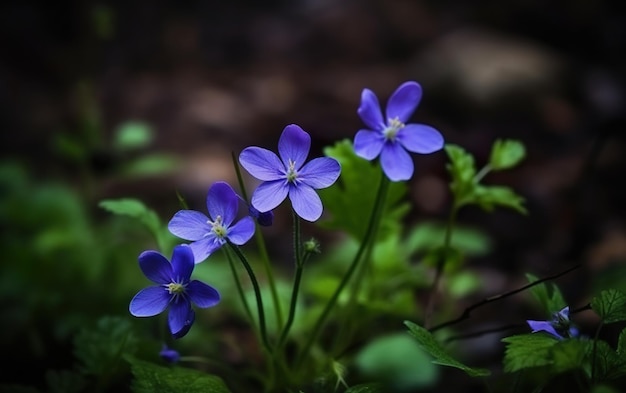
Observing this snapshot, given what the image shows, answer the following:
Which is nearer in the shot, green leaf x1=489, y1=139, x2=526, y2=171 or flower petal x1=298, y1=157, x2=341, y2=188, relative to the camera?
flower petal x1=298, y1=157, x2=341, y2=188

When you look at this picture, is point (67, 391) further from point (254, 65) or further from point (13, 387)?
point (254, 65)

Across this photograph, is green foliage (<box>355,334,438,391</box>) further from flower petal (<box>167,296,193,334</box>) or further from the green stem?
flower petal (<box>167,296,193,334</box>)

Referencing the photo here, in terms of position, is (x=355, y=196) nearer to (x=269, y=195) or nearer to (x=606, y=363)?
(x=269, y=195)

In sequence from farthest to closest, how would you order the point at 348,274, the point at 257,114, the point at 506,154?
the point at 257,114 → the point at 506,154 → the point at 348,274

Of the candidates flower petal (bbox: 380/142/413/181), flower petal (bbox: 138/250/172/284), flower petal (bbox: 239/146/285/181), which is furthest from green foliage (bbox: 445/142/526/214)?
flower petal (bbox: 138/250/172/284)

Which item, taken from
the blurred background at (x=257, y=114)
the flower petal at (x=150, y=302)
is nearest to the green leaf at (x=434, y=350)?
the flower petal at (x=150, y=302)

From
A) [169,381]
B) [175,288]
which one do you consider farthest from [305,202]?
[169,381]

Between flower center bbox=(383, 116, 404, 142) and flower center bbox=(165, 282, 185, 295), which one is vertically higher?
flower center bbox=(383, 116, 404, 142)

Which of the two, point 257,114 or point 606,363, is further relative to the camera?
point 257,114
